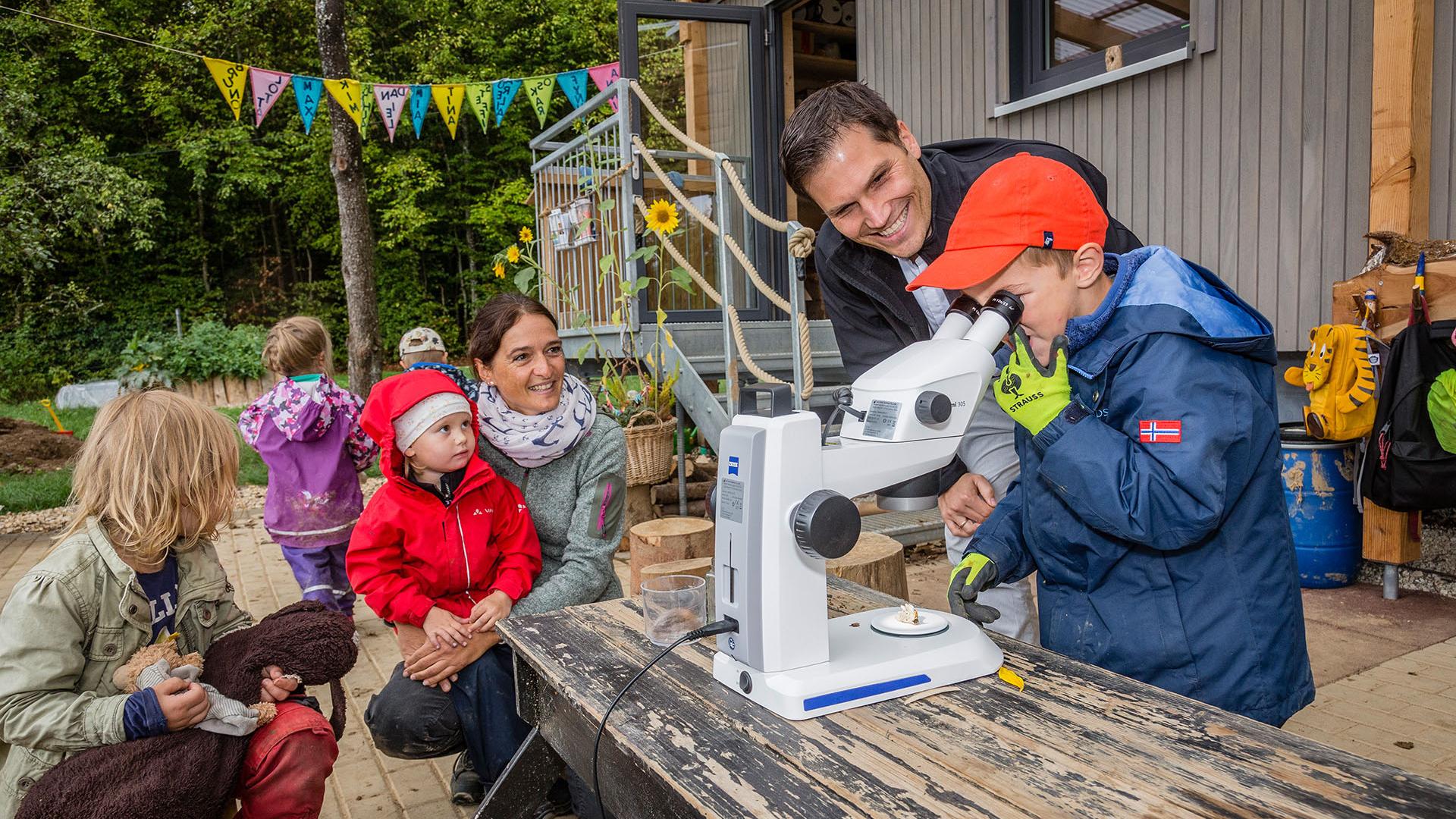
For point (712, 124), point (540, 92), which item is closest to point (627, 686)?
point (712, 124)

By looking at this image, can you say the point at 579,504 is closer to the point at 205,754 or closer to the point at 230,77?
the point at 205,754

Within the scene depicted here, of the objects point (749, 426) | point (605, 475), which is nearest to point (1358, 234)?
point (605, 475)

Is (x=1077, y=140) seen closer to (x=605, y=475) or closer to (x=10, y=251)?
(x=605, y=475)

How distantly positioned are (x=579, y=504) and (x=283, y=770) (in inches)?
34.7

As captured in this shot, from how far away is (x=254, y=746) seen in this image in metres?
1.69

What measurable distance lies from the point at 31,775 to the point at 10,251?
28.6 ft

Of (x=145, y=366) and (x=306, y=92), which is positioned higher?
(x=306, y=92)

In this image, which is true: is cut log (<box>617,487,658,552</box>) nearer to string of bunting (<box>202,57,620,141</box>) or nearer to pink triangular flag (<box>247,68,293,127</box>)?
string of bunting (<box>202,57,620,141</box>)

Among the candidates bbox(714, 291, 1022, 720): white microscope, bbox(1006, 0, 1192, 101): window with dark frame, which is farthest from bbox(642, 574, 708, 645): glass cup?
bbox(1006, 0, 1192, 101): window with dark frame

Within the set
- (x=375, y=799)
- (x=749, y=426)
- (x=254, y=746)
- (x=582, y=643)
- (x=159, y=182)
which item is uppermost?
(x=159, y=182)

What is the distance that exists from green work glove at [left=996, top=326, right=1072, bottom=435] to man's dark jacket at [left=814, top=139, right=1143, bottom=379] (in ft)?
2.19

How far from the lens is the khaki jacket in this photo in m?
1.47

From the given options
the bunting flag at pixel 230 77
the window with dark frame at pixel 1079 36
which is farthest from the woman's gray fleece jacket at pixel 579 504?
the bunting flag at pixel 230 77

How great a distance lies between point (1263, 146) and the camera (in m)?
3.57
